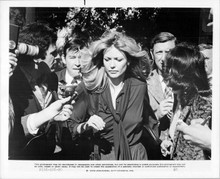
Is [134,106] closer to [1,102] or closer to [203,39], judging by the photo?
[203,39]

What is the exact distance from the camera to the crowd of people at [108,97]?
3.89 meters

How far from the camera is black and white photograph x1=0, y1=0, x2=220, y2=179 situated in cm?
388

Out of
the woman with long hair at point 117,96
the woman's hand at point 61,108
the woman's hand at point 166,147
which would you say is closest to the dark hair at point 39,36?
the woman with long hair at point 117,96

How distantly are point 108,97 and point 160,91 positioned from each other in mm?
487

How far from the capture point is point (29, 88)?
3898 mm

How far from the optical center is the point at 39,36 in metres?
3.89

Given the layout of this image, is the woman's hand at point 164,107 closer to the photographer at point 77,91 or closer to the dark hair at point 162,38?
the dark hair at point 162,38

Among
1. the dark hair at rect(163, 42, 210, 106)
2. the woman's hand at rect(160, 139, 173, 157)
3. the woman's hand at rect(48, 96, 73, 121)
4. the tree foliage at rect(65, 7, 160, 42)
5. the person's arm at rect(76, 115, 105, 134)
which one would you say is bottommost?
the woman's hand at rect(160, 139, 173, 157)

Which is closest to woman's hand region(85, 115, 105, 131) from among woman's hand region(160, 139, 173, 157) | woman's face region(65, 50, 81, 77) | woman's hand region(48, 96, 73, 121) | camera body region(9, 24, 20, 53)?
woman's hand region(48, 96, 73, 121)

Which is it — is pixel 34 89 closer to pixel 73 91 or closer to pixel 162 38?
pixel 73 91

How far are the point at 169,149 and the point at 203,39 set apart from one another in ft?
3.51

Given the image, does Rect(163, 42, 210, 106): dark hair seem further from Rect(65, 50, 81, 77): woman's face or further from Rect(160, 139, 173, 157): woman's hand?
Rect(65, 50, 81, 77): woman's face

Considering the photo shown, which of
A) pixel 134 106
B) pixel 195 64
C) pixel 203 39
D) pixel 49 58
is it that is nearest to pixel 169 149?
pixel 134 106

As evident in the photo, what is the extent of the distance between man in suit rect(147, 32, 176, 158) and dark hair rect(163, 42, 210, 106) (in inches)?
2.2
